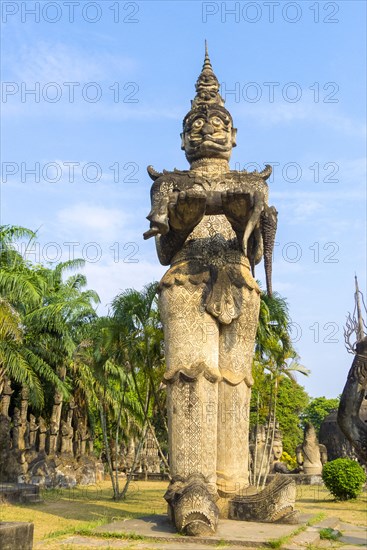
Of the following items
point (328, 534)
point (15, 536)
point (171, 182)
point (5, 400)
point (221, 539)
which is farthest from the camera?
point (5, 400)

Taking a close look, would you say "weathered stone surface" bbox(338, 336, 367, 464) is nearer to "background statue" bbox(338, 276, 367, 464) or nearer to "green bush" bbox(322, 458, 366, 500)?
"background statue" bbox(338, 276, 367, 464)

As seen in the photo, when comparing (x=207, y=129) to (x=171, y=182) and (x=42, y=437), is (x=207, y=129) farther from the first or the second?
(x=42, y=437)

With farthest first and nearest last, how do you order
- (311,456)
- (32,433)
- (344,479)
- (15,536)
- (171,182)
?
(311,456)
(32,433)
(344,479)
(171,182)
(15,536)

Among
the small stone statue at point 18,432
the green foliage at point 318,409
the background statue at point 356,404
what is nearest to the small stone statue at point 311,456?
the small stone statue at point 18,432

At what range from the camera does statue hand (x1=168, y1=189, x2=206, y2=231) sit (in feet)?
21.7

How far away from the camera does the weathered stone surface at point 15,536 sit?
418 cm

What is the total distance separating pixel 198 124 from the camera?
7902 mm

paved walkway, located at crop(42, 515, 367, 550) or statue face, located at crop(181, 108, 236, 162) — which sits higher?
statue face, located at crop(181, 108, 236, 162)

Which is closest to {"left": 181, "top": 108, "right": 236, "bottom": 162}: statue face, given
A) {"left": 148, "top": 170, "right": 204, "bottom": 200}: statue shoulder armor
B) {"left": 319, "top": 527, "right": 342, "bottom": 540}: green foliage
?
{"left": 148, "top": 170, "right": 204, "bottom": 200}: statue shoulder armor

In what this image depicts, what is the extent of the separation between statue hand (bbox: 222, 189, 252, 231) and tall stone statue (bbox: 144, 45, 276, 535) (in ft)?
0.04

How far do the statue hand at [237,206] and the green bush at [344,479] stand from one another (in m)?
9.20

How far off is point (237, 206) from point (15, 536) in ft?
12.6

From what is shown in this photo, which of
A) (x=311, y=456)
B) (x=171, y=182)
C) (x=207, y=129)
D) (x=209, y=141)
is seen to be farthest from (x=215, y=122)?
(x=311, y=456)

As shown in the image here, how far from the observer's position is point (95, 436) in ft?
89.7
